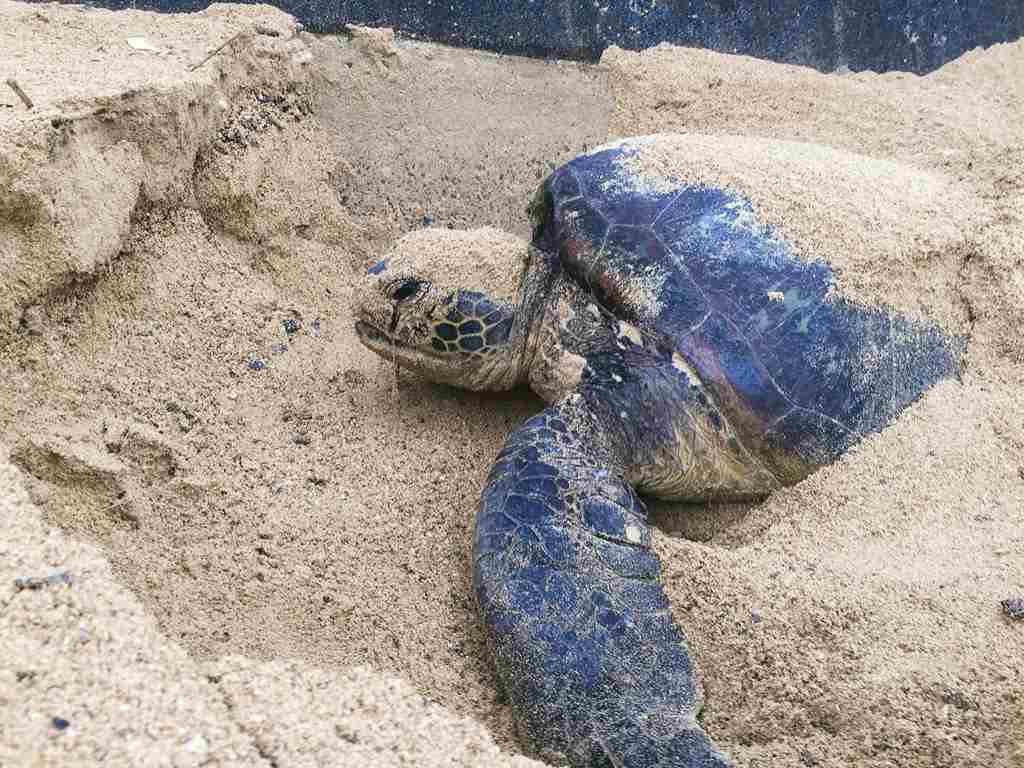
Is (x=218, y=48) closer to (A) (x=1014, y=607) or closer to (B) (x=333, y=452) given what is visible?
(B) (x=333, y=452)

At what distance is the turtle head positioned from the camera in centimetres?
214

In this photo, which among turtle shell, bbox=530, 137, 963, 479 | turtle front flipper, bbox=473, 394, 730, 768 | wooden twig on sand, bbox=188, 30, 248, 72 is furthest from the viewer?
wooden twig on sand, bbox=188, 30, 248, 72

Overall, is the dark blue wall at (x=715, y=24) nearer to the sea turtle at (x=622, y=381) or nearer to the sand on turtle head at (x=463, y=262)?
the sea turtle at (x=622, y=381)

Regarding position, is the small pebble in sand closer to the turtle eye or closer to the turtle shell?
the turtle shell

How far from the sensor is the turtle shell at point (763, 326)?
194 cm

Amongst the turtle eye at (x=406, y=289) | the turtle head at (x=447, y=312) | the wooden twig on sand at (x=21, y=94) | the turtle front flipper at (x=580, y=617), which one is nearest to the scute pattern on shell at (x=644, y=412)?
the turtle front flipper at (x=580, y=617)

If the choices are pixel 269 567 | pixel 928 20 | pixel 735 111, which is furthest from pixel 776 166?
pixel 928 20

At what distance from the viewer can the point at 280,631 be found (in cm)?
152

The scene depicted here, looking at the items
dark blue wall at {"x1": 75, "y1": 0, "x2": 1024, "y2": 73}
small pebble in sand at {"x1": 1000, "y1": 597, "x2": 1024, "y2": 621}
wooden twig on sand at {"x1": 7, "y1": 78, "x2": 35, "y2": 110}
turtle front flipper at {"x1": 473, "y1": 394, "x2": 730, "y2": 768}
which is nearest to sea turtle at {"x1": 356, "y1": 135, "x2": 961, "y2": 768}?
turtle front flipper at {"x1": 473, "y1": 394, "x2": 730, "y2": 768}

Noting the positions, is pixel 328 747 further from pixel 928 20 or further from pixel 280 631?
pixel 928 20

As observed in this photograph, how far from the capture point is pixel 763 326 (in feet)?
6.42

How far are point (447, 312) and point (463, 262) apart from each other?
5.8 inches

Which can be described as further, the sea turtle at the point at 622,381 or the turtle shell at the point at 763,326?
the turtle shell at the point at 763,326

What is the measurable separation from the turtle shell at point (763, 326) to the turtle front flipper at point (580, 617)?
36 cm
